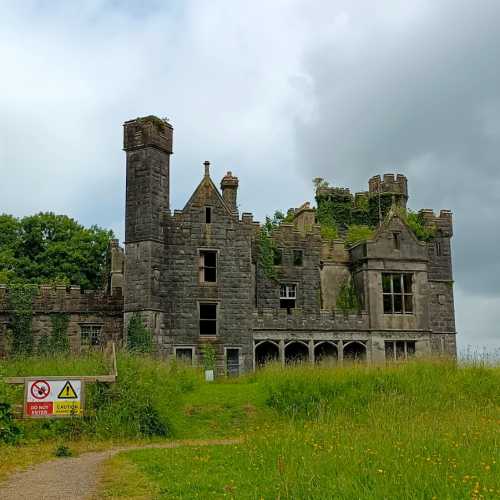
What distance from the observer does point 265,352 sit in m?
34.1

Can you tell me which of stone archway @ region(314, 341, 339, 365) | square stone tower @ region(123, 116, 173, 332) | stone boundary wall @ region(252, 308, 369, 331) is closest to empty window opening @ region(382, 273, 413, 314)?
stone boundary wall @ region(252, 308, 369, 331)

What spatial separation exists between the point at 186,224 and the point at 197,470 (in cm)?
2137

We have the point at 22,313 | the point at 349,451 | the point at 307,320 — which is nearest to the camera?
the point at 349,451

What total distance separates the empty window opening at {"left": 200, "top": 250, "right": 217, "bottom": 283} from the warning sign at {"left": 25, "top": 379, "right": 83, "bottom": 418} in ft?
51.6

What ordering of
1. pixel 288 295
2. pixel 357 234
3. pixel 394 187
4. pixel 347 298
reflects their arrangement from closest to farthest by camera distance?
pixel 288 295, pixel 347 298, pixel 357 234, pixel 394 187

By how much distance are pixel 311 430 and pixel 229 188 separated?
2248 cm

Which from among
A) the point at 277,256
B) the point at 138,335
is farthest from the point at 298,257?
the point at 138,335

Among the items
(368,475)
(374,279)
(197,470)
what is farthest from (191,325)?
(368,475)

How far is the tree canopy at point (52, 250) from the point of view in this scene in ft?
156

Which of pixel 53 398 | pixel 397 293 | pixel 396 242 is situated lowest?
pixel 53 398

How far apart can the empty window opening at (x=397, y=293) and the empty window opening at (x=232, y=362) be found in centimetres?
830

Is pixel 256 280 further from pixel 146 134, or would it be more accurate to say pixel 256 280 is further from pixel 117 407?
pixel 117 407

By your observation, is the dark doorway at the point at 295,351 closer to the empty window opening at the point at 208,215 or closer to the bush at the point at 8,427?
the empty window opening at the point at 208,215

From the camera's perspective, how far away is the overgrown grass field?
9.19 meters
